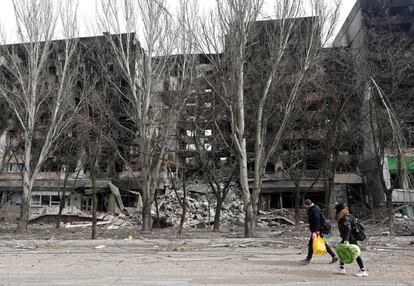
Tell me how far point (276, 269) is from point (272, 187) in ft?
111

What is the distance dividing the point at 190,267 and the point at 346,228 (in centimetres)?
362

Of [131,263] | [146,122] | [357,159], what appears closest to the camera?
[131,263]

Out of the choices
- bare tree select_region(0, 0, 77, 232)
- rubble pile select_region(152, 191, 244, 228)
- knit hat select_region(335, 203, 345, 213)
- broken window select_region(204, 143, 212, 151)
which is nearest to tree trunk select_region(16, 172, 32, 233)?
bare tree select_region(0, 0, 77, 232)

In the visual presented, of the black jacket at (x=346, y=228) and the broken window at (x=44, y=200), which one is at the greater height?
the black jacket at (x=346, y=228)

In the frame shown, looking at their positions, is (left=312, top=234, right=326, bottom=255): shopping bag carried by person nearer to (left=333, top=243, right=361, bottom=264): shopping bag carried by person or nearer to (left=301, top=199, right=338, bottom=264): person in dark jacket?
(left=301, top=199, right=338, bottom=264): person in dark jacket

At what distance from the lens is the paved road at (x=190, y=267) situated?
7.96 metres

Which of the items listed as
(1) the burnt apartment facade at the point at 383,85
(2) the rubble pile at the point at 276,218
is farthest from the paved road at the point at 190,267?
(2) the rubble pile at the point at 276,218

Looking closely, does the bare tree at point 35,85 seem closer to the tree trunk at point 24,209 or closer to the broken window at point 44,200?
the tree trunk at point 24,209

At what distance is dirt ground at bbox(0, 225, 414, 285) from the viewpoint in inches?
316

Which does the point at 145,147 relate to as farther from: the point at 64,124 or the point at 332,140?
the point at 332,140

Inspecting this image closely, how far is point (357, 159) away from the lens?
33094 mm

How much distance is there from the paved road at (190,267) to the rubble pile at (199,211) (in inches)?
659

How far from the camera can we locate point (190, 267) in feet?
32.1

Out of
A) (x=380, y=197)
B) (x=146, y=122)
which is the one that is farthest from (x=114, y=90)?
(x=380, y=197)
